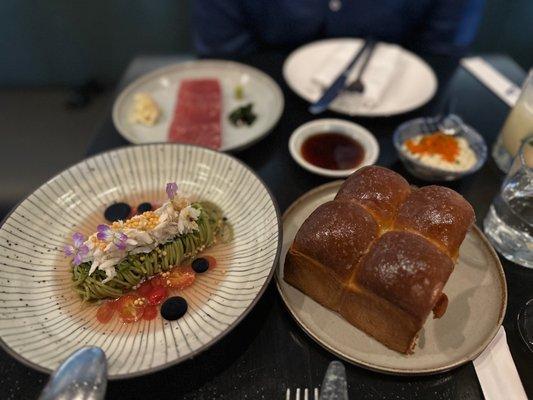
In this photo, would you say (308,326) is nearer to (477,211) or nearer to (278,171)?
(278,171)

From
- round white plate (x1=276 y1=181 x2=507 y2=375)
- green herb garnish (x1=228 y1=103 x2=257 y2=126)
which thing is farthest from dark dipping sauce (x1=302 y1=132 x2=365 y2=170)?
round white plate (x1=276 y1=181 x2=507 y2=375)

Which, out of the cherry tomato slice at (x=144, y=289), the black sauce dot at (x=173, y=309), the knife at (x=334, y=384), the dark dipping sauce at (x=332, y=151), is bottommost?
the cherry tomato slice at (x=144, y=289)

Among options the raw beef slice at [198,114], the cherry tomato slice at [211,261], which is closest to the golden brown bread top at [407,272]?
the cherry tomato slice at [211,261]

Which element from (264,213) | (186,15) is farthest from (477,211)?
(186,15)

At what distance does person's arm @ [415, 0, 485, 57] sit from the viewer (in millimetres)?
2543

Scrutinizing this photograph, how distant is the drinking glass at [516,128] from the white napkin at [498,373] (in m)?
0.85

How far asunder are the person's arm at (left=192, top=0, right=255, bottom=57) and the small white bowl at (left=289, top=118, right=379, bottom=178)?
3.30 ft

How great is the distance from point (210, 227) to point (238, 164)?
0.87ft

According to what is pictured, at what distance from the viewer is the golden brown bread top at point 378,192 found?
1.22m

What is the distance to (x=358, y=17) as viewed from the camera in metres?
2.52

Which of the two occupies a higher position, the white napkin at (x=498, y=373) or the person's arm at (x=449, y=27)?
the person's arm at (x=449, y=27)

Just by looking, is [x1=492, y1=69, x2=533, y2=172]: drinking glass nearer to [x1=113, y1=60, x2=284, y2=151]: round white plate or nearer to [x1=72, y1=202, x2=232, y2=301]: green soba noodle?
[x1=113, y1=60, x2=284, y2=151]: round white plate

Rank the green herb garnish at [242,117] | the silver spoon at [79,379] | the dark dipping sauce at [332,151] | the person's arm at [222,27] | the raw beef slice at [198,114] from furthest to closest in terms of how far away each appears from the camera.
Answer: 1. the person's arm at [222,27]
2. the green herb garnish at [242,117]
3. the raw beef slice at [198,114]
4. the dark dipping sauce at [332,151]
5. the silver spoon at [79,379]

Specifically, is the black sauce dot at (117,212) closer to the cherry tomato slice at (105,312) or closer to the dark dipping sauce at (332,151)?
the cherry tomato slice at (105,312)
